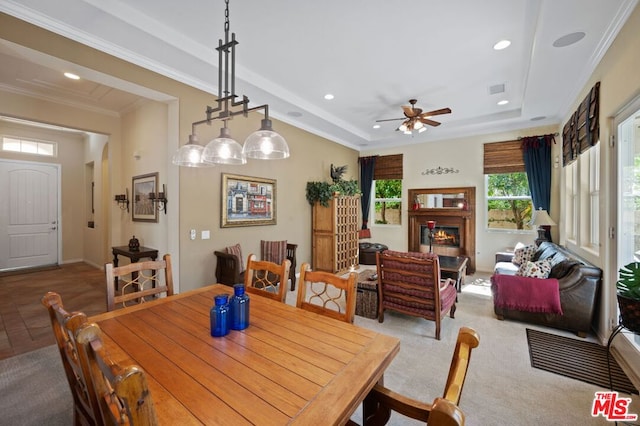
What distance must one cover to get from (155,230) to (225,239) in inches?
39.5

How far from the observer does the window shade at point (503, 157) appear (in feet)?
18.6

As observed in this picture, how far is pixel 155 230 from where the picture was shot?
4.07 meters

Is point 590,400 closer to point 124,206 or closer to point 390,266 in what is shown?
point 390,266

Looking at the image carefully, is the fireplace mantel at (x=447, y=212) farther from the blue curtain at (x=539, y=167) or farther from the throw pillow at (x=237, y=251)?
the throw pillow at (x=237, y=251)

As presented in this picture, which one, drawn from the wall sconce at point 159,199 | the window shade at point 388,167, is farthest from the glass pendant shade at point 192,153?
the window shade at point 388,167

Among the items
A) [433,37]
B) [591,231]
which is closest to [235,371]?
[433,37]

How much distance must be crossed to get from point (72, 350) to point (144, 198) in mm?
3756

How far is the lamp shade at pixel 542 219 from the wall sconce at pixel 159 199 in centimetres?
606

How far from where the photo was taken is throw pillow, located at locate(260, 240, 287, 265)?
4664 mm

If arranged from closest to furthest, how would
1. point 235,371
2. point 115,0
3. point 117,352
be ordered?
point 235,371, point 117,352, point 115,0

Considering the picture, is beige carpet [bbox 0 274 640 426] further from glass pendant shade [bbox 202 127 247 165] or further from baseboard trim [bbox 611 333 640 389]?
glass pendant shade [bbox 202 127 247 165]

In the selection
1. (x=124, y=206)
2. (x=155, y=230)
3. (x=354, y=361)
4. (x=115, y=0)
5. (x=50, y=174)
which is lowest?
(x=354, y=361)

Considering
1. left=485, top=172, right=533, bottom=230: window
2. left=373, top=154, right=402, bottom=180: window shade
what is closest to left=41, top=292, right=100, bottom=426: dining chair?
left=485, top=172, right=533, bottom=230: window

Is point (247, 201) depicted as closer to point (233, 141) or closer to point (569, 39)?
point (233, 141)
